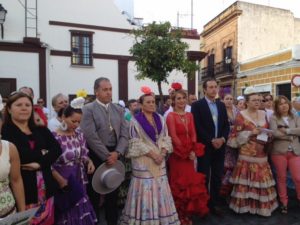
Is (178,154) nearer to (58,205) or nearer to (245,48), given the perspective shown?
(58,205)

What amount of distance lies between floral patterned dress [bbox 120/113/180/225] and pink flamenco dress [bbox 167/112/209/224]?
0.20 meters

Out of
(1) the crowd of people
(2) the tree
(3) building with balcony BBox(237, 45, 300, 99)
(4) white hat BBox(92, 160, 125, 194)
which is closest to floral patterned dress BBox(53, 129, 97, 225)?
(1) the crowd of people

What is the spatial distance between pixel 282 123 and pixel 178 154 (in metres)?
1.85

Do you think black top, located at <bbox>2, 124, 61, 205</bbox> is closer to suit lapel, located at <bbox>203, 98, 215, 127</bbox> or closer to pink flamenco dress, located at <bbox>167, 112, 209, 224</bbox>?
pink flamenco dress, located at <bbox>167, 112, 209, 224</bbox>

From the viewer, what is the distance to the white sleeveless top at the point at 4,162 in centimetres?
260

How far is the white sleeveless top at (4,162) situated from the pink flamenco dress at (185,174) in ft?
7.59

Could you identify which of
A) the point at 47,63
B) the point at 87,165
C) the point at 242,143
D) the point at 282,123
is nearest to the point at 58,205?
the point at 87,165

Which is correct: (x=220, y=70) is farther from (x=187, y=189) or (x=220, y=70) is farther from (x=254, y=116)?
(x=187, y=189)

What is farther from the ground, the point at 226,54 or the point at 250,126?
the point at 226,54

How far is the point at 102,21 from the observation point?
17031 millimetres

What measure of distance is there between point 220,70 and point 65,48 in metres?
14.4

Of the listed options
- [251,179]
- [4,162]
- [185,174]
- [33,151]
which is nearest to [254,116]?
[251,179]

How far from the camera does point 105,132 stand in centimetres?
418

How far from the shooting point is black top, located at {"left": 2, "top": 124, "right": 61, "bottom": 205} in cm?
296
